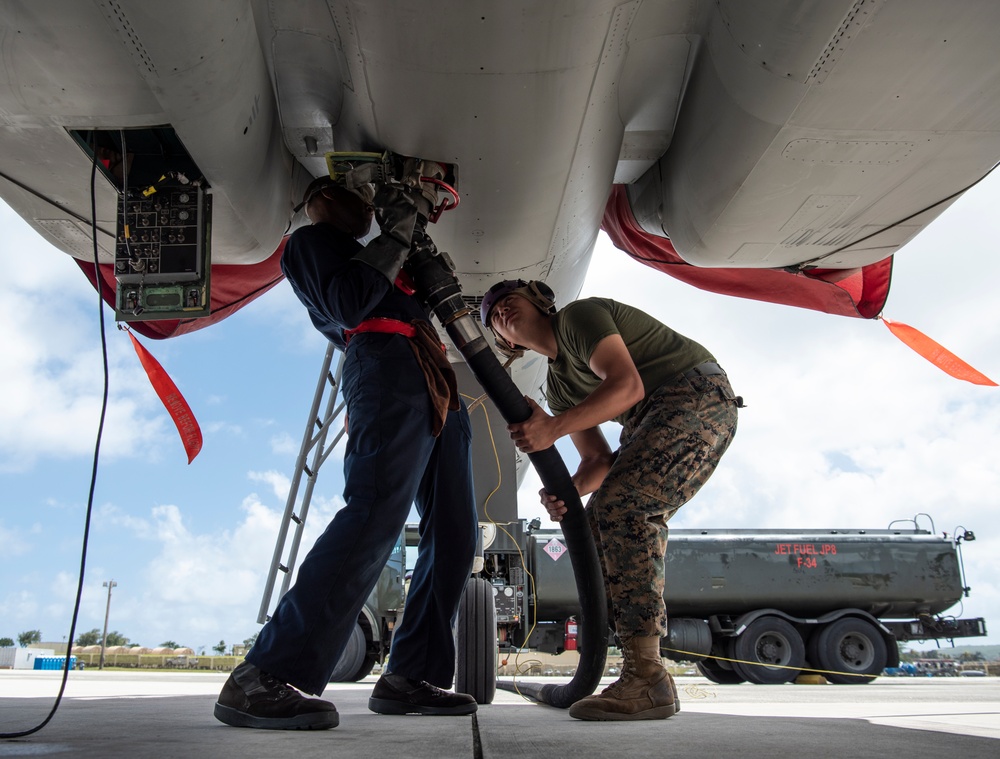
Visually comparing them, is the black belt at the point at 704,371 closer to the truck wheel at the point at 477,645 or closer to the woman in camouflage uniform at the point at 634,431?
the woman in camouflage uniform at the point at 634,431

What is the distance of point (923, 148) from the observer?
2.22m

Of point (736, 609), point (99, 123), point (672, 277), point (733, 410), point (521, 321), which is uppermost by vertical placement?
point (672, 277)

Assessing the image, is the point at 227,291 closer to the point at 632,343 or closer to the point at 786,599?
the point at 632,343

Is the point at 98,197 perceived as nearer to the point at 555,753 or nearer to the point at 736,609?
the point at 555,753

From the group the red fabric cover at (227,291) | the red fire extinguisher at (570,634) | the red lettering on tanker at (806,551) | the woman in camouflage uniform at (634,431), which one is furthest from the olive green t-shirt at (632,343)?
the red lettering on tanker at (806,551)

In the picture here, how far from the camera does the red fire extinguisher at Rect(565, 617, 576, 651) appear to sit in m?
10.9

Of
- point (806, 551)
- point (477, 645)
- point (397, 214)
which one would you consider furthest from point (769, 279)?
point (806, 551)

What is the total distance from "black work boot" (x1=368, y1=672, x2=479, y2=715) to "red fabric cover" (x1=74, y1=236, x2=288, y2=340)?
215cm

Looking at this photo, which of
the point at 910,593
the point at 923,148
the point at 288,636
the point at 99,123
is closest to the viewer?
the point at 288,636

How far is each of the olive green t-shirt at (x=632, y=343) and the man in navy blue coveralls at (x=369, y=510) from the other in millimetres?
488

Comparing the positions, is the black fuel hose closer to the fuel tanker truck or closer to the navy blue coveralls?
the navy blue coveralls

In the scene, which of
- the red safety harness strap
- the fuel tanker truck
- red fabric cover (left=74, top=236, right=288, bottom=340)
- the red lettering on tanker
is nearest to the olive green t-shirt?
the red safety harness strap

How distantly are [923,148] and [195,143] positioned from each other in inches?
83.7

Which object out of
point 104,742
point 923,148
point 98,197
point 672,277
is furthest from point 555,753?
point 672,277
